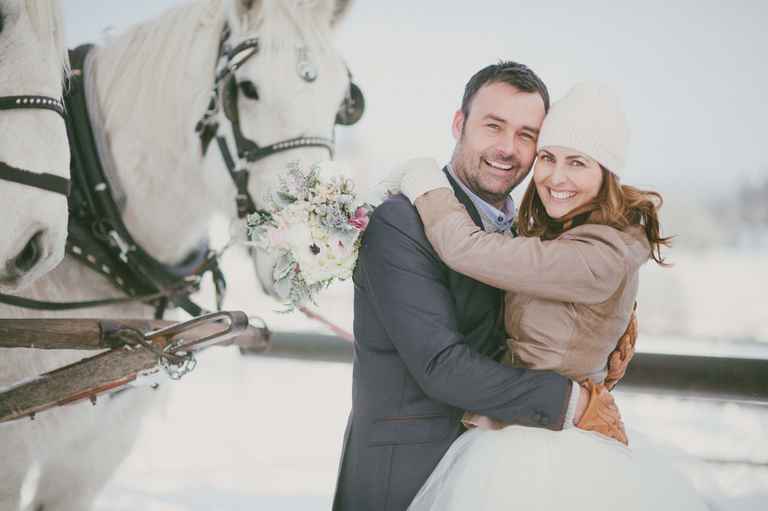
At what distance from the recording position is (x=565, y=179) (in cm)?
125

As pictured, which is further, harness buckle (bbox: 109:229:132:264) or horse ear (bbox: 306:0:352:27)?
horse ear (bbox: 306:0:352:27)

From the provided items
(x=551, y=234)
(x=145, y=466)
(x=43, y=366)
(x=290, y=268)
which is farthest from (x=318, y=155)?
(x=145, y=466)

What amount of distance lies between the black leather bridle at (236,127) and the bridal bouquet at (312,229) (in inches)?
20.1

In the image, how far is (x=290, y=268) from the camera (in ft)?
4.02

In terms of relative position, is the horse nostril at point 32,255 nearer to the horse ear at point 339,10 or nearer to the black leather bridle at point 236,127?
the black leather bridle at point 236,127

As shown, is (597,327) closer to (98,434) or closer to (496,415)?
(496,415)

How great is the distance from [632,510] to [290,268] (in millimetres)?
796

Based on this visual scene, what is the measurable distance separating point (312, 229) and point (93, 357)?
575 millimetres

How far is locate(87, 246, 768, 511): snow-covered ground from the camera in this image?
2.99 meters

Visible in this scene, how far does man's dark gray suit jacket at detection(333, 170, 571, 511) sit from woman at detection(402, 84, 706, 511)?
51mm

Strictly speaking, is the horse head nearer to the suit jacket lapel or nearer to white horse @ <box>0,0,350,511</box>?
white horse @ <box>0,0,350,511</box>

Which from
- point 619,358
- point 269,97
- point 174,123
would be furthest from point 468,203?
point 174,123

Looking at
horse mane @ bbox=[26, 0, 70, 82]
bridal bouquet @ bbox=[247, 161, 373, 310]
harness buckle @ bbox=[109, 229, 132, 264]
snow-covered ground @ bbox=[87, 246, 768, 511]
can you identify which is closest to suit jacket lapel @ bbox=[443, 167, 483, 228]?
bridal bouquet @ bbox=[247, 161, 373, 310]

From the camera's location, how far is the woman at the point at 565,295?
3.50 ft
